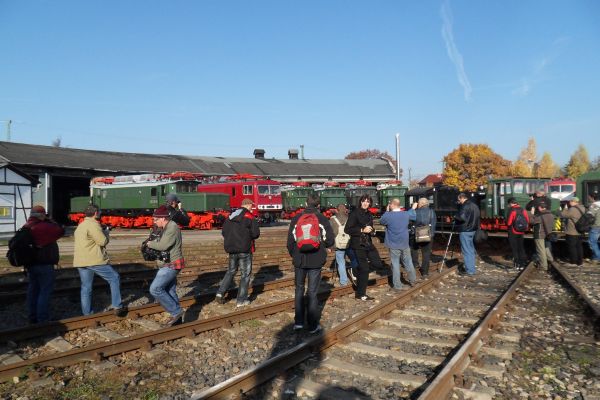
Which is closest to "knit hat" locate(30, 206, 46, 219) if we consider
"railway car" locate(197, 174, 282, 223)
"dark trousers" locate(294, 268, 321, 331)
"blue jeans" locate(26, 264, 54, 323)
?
"blue jeans" locate(26, 264, 54, 323)

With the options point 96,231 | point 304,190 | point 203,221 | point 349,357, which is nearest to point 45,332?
point 96,231

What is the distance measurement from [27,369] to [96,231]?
93.0 inches

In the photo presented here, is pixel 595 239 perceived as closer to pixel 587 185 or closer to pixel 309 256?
pixel 587 185

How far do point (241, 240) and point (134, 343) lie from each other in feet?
8.15

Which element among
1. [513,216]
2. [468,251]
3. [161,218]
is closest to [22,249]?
[161,218]

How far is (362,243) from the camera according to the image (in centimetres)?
761

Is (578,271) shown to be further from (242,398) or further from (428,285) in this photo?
(242,398)

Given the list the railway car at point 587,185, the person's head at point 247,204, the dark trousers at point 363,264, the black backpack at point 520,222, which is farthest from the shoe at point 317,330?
the railway car at point 587,185

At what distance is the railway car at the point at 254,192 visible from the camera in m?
27.2

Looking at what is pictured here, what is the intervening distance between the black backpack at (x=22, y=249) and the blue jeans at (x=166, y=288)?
1.74 m

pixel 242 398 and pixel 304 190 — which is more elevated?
pixel 304 190

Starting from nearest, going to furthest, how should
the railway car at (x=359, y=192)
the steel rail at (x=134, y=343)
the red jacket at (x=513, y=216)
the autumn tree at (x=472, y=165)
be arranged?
the steel rail at (x=134, y=343) < the red jacket at (x=513, y=216) < the railway car at (x=359, y=192) < the autumn tree at (x=472, y=165)

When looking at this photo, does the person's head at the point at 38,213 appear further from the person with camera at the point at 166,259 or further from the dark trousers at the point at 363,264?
the dark trousers at the point at 363,264

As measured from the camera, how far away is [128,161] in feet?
118
